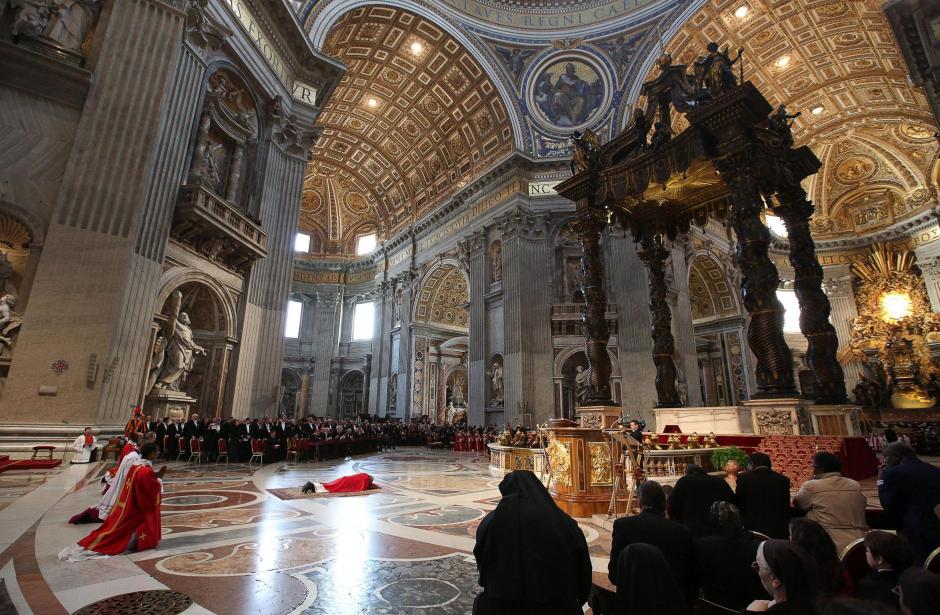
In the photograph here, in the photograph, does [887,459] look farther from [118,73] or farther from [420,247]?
[420,247]

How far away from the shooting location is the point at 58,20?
937 centimetres

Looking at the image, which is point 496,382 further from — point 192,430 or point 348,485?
point 348,485

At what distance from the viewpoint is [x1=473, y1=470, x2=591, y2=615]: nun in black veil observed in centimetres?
170

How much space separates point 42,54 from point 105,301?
5.03m

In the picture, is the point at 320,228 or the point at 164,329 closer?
the point at 164,329

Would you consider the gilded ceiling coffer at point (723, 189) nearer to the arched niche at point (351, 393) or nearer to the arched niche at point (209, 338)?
the arched niche at point (209, 338)

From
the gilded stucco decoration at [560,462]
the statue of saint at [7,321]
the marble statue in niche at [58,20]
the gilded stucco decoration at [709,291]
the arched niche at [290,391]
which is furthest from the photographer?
the arched niche at [290,391]

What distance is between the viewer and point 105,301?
860 centimetres

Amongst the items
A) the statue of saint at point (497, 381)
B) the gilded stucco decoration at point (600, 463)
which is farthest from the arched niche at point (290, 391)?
the gilded stucco decoration at point (600, 463)

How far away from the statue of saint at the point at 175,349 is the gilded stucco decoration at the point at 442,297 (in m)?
14.1

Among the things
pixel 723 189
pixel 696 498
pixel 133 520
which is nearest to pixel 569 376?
pixel 723 189

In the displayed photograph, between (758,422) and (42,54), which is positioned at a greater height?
(42,54)

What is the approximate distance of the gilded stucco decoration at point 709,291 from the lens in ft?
72.4

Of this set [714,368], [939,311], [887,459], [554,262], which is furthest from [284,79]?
[939,311]
